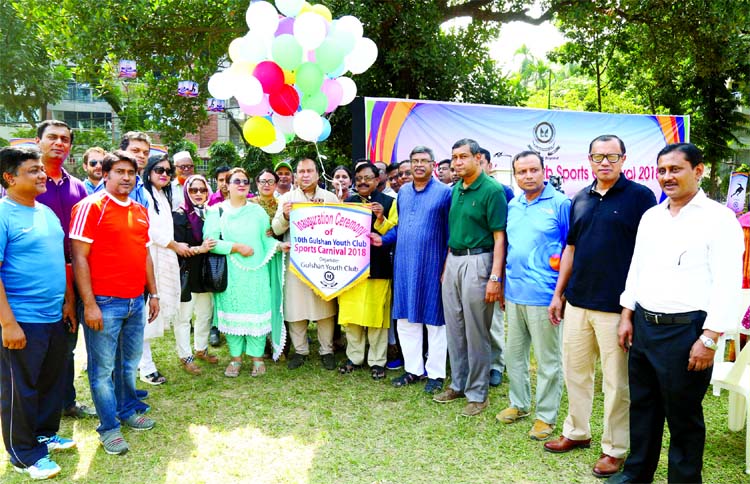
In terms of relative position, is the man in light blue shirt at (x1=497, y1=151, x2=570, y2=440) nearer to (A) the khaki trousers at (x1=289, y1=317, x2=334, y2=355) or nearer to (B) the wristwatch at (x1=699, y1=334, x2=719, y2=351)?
(B) the wristwatch at (x1=699, y1=334, x2=719, y2=351)

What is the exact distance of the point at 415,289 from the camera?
478 cm

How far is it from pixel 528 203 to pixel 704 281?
134 centimetres

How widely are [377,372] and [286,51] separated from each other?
116 inches

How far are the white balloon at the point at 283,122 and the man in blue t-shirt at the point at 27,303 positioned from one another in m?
2.26

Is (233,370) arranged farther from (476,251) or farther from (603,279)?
(603,279)

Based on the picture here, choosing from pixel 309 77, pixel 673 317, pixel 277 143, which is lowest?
pixel 673 317

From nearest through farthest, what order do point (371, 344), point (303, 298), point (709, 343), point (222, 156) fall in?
point (709, 343), point (371, 344), point (303, 298), point (222, 156)

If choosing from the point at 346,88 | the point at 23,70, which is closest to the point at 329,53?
the point at 346,88

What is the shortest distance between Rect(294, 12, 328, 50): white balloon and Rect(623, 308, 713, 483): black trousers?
3.30 metres

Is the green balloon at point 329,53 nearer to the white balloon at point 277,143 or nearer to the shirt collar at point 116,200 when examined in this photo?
the white balloon at point 277,143

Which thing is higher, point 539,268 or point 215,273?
point 539,268

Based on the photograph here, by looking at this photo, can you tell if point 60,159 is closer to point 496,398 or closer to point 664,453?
point 496,398

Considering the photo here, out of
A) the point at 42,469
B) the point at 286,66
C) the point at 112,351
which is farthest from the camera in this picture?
the point at 286,66

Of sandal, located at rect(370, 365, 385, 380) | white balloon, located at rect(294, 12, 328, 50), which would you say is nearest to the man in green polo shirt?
sandal, located at rect(370, 365, 385, 380)
